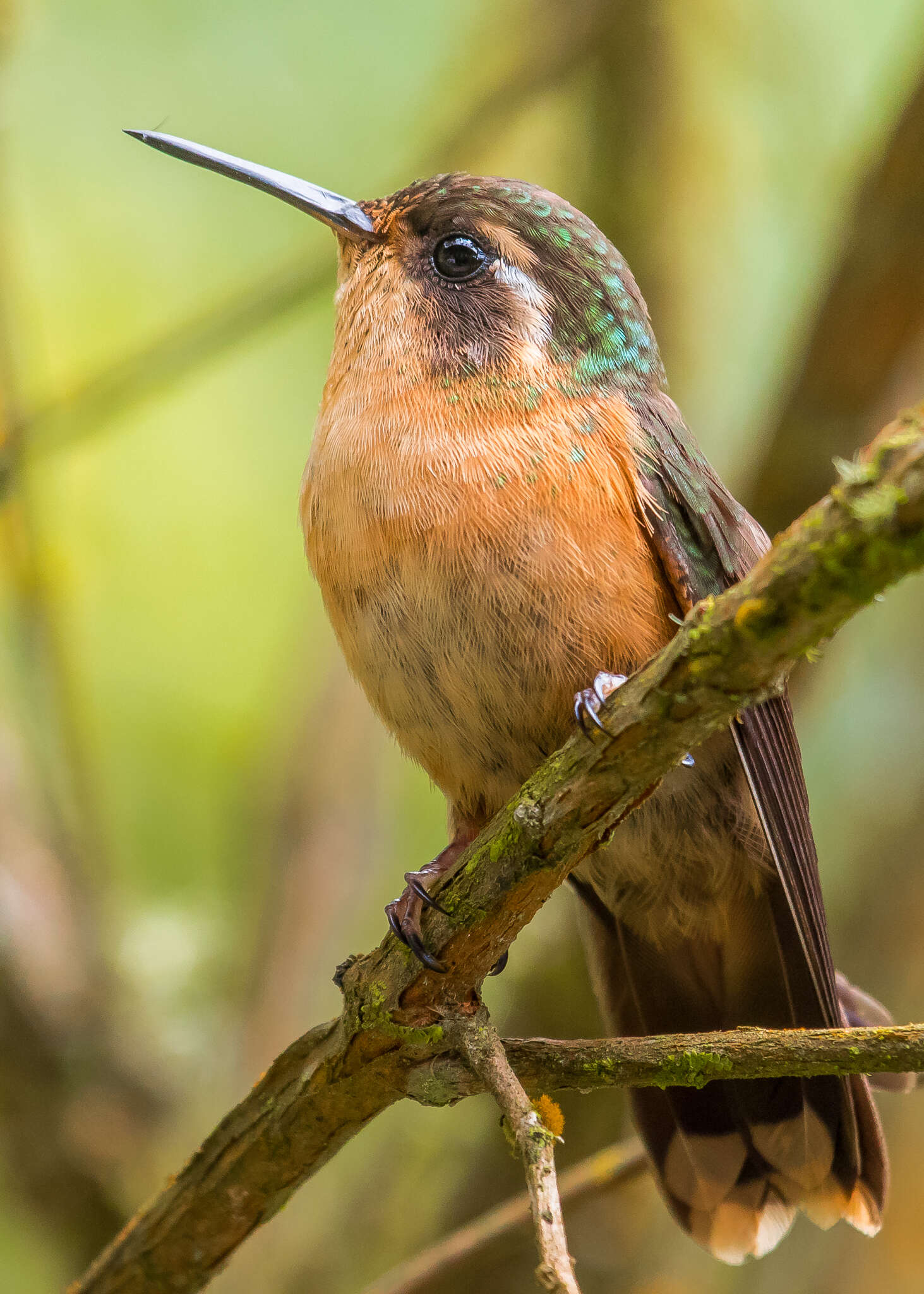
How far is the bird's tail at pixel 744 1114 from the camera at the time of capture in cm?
289

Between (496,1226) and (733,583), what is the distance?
164cm

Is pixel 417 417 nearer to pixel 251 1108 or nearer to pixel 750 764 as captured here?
pixel 750 764

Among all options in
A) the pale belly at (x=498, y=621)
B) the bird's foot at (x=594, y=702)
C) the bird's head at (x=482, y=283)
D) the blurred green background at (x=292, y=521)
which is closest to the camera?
the bird's foot at (x=594, y=702)

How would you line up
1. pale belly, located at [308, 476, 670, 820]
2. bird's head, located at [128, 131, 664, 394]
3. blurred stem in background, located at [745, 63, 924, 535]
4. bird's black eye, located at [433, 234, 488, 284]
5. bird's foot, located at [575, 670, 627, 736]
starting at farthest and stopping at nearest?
blurred stem in background, located at [745, 63, 924, 535]
bird's black eye, located at [433, 234, 488, 284]
bird's head, located at [128, 131, 664, 394]
pale belly, located at [308, 476, 670, 820]
bird's foot, located at [575, 670, 627, 736]

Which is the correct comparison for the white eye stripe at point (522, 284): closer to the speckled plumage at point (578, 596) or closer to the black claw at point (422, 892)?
the speckled plumage at point (578, 596)

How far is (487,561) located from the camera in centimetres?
238

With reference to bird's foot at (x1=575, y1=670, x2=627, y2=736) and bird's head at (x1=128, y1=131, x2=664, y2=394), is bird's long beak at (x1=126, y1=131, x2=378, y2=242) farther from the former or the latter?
bird's foot at (x1=575, y1=670, x2=627, y2=736)

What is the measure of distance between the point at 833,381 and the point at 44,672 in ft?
9.44

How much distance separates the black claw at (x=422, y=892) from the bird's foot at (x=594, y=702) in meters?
0.44

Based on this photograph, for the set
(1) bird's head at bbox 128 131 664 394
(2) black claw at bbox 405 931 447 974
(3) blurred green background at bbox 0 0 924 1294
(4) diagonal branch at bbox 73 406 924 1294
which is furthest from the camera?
(3) blurred green background at bbox 0 0 924 1294

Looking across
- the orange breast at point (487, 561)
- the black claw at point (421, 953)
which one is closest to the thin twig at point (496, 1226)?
the black claw at point (421, 953)

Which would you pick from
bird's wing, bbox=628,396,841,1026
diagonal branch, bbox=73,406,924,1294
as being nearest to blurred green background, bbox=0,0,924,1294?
diagonal branch, bbox=73,406,924,1294

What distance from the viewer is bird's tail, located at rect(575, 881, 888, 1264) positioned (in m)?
2.89

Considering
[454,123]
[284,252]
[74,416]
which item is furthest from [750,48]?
[74,416]
